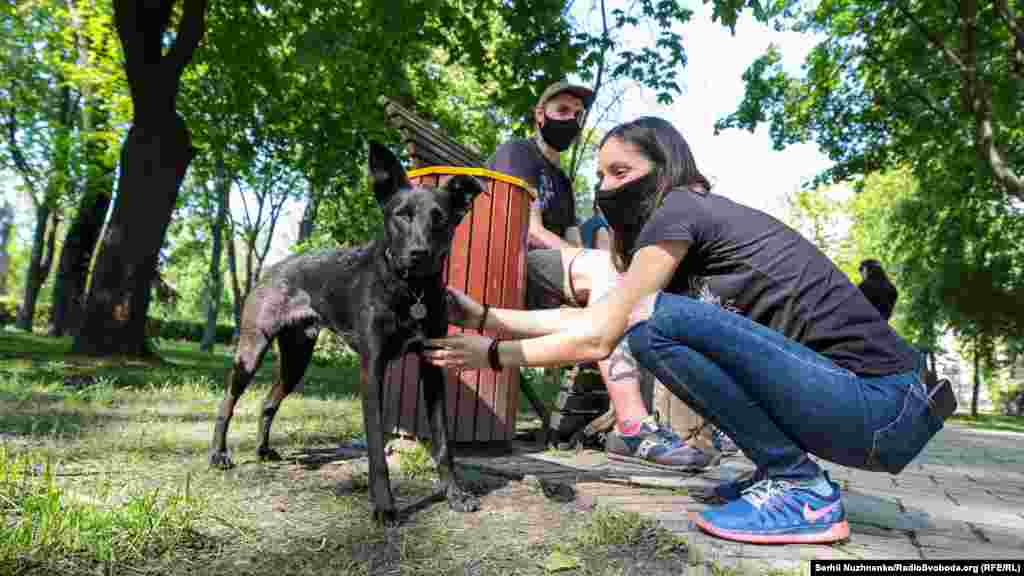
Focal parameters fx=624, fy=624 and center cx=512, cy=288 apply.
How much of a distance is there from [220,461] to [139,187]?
718 cm

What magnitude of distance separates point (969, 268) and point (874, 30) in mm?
10370

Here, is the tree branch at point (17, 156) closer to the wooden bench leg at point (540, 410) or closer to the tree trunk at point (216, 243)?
the tree trunk at point (216, 243)

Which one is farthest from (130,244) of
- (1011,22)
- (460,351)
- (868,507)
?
(1011,22)

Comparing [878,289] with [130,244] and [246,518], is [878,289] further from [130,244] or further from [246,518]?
[130,244]

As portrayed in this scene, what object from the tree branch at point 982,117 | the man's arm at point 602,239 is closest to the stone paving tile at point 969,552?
the man's arm at point 602,239

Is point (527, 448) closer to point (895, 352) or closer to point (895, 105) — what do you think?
point (895, 352)

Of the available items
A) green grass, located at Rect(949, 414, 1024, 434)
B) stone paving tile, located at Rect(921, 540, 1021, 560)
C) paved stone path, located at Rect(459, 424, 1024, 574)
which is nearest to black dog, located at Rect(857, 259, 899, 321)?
green grass, located at Rect(949, 414, 1024, 434)

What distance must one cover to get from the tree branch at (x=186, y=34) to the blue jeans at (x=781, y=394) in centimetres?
944

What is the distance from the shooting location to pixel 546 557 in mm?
2160

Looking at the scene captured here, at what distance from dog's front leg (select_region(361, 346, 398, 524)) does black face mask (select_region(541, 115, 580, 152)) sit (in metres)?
2.54

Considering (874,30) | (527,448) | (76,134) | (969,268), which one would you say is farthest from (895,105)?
(76,134)

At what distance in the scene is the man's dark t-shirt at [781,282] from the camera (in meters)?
2.48

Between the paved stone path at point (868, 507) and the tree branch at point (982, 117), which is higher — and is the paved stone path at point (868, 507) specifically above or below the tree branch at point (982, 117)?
below

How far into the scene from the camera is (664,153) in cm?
277
